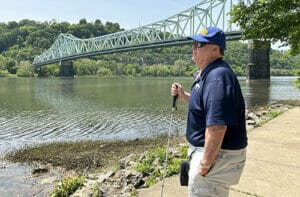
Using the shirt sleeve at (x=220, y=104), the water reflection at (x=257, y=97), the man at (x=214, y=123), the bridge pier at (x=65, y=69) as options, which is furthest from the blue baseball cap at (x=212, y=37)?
the bridge pier at (x=65, y=69)

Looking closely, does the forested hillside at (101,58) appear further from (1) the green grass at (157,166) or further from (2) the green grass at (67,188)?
(2) the green grass at (67,188)

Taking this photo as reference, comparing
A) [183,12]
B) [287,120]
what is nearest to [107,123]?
[287,120]

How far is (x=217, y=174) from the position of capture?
9.00 ft

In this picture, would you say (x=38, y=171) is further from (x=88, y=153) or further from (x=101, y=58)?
(x=101, y=58)

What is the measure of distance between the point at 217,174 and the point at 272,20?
41.5ft

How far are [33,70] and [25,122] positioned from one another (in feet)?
333

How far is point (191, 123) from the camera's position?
2.80 m

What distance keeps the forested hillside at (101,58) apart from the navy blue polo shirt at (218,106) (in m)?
107

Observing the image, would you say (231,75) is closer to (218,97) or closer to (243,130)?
(218,97)

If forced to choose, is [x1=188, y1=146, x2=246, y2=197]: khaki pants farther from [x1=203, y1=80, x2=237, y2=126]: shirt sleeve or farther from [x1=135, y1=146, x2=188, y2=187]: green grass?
[x1=135, y1=146, x2=188, y2=187]: green grass

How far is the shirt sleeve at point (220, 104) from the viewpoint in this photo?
252 centimetres

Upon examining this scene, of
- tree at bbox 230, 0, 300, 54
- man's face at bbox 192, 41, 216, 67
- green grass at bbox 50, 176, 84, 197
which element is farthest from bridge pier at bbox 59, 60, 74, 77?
man's face at bbox 192, 41, 216, 67

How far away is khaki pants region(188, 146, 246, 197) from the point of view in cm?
273

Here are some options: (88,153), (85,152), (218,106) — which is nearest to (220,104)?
(218,106)
